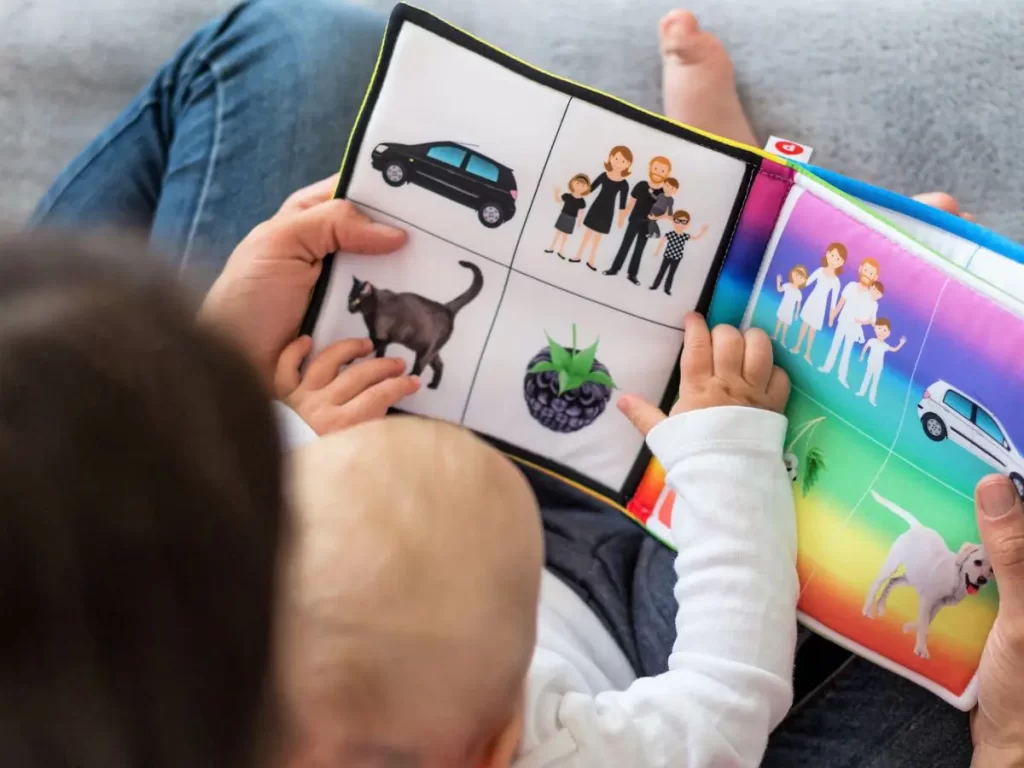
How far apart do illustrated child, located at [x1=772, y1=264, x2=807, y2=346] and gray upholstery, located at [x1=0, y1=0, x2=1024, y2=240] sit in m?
0.22

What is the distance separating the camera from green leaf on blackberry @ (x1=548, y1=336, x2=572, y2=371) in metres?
0.59

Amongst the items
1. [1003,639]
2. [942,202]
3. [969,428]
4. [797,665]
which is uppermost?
[942,202]

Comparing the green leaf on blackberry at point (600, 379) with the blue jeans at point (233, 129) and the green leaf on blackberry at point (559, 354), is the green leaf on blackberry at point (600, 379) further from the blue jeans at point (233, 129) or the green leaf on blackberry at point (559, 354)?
the blue jeans at point (233, 129)

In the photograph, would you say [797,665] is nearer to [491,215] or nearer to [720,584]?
[720,584]

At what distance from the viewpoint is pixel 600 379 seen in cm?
59

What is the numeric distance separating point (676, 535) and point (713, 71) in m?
0.38

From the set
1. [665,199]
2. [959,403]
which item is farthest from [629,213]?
[959,403]

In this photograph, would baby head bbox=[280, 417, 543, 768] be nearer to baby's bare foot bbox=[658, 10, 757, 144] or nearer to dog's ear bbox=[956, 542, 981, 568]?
dog's ear bbox=[956, 542, 981, 568]

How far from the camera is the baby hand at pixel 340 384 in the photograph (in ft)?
1.91

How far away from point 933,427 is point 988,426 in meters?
0.03

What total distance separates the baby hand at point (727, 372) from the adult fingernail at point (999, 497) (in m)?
0.13

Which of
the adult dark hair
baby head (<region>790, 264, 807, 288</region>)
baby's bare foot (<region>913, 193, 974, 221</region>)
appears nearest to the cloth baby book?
baby head (<region>790, 264, 807, 288</region>)

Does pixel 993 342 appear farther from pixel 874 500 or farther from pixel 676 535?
pixel 676 535

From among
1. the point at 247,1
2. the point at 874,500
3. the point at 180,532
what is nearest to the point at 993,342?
the point at 874,500
